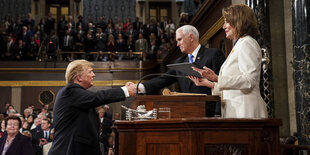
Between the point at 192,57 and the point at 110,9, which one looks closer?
the point at 192,57

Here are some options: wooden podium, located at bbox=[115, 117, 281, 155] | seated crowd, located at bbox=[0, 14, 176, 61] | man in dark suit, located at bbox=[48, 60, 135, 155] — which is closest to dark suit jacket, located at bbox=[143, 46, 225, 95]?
man in dark suit, located at bbox=[48, 60, 135, 155]

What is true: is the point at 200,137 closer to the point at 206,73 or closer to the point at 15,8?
the point at 206,73

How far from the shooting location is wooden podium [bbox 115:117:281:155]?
1.93 meters

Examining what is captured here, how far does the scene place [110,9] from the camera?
1994cm

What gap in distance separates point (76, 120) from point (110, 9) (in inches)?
692

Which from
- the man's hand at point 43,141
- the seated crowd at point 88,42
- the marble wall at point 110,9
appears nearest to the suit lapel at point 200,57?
the man's hand at point 43,141

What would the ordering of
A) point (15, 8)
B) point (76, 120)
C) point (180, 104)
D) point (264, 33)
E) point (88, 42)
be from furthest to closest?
point (15, 8)
point (88, 42)
point (264, 33)
point (76, 120)
point (180, 104)

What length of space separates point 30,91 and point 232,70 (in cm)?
1248

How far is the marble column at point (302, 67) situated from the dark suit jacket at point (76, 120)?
2350 millimetres

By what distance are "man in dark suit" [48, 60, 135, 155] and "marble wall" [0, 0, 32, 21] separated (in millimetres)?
17390

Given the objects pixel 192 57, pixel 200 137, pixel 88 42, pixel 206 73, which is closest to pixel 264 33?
pixel 192 57

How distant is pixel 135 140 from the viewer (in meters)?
2.08

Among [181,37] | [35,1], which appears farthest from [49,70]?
[181,37]

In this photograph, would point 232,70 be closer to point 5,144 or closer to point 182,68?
point 182,68
